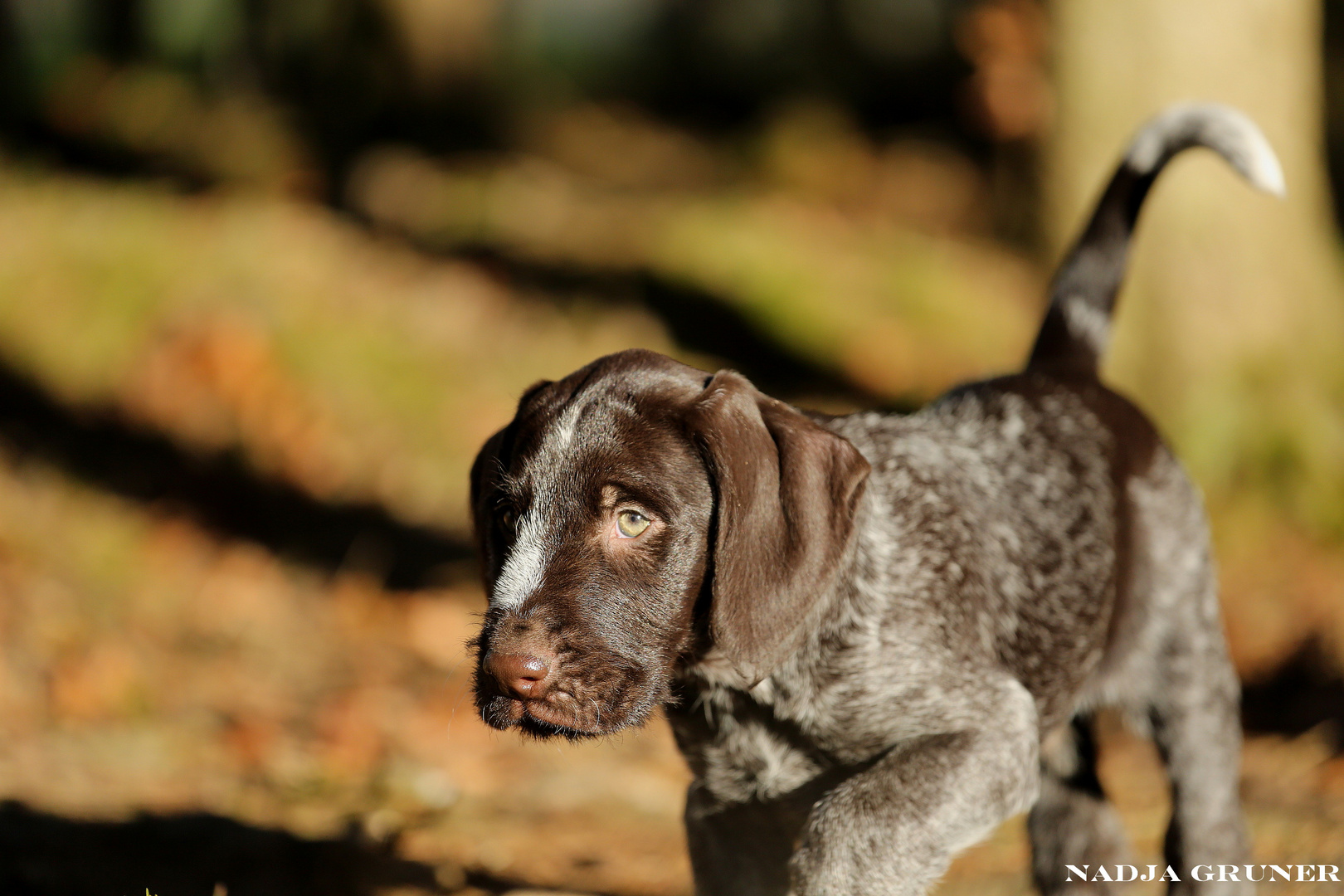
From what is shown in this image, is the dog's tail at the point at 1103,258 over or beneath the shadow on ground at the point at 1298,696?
over

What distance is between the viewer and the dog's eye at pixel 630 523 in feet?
11.2

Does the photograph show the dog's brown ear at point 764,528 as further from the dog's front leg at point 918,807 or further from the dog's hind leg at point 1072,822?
the dog's hind leg at point 1072,822

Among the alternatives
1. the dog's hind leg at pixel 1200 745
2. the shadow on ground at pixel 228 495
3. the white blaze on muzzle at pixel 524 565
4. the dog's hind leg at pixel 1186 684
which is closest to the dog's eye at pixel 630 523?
the white blaze on muzzle at pixel 524 565

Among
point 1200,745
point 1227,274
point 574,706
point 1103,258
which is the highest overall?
point 1227,274

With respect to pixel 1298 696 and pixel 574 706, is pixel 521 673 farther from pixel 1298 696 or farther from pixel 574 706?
pixel 1298 696

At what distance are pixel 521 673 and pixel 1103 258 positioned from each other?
9.66 ft

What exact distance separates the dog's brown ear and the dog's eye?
7.6 inches

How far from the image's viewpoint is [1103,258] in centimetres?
504

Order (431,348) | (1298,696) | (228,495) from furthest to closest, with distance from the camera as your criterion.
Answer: (431,348) < (228,495) < (1298,696)

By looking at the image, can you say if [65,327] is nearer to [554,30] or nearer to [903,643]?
[903,643]

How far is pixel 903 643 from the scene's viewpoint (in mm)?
3703

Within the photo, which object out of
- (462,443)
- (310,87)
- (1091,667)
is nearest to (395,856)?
(1091,667)

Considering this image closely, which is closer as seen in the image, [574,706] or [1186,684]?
[574,706]

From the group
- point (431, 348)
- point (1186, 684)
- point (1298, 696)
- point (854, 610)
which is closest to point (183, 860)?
point (854, 610)
